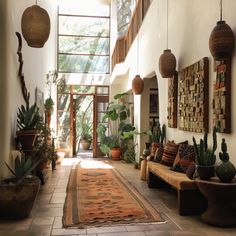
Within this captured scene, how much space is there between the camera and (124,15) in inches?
392

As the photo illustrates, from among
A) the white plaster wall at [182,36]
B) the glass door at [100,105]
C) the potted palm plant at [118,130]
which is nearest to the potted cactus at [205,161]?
the white plaster wall at [182,36]

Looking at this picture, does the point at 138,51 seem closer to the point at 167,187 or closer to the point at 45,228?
the point at 167,187

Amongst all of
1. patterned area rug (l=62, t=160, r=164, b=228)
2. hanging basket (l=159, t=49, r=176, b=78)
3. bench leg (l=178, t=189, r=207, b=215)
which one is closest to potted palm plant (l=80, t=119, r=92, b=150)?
patterned area rug (l=62, t=160, r=164, b=228)

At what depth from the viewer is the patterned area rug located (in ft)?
11.3

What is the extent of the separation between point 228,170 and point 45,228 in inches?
77.4

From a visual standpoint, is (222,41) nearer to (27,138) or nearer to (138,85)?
(27,138)

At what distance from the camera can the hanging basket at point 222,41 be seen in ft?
10.4

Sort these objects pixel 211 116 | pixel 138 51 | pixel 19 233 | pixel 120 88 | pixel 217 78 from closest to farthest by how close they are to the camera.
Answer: pixel 19 233 → pixel 217 78 → pixel 211 116 → pixel 138 51 → pixel 120 88

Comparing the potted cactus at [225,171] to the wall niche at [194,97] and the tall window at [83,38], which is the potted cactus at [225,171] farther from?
the tall window at [83,38]

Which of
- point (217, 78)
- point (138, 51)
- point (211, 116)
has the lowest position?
point (211, 116)

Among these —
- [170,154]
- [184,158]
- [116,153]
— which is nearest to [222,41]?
[184,158]

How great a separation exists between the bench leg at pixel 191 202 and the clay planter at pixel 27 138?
7.35 feet

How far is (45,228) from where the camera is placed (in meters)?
3.21

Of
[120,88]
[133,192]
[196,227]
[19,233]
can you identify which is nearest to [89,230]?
[19,233]
